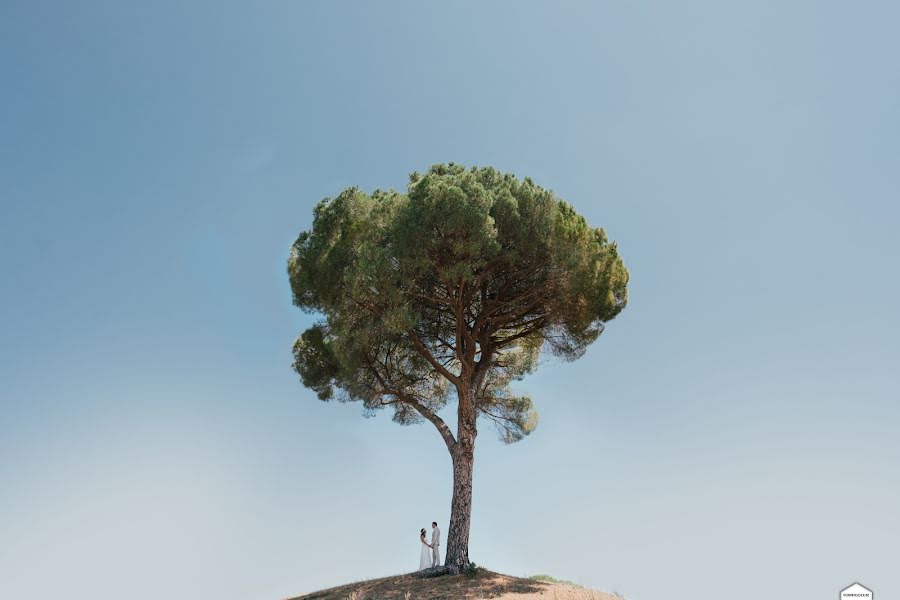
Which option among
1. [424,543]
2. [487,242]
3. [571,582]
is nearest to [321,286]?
[487,242]

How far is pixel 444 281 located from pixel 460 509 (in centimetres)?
579

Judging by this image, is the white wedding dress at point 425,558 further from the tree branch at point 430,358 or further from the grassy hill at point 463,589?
the tree branch at point 430,358

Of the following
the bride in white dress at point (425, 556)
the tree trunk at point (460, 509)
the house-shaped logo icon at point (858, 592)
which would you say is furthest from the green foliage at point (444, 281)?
the house-shaped logo icon at point (858, 592)

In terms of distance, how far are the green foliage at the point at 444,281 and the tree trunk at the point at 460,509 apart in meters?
1.63

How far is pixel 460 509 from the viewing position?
16.2 metres

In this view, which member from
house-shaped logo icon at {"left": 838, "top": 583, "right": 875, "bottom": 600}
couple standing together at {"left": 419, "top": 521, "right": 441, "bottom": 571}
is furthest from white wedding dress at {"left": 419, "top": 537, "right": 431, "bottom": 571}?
house-shaped logo icon at {"left": 838, "top": 583, "right": 875, "bottom": 600}

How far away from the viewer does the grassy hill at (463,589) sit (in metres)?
13.7

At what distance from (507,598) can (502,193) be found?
957 centimetres

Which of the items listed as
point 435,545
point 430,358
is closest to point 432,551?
point 435,545

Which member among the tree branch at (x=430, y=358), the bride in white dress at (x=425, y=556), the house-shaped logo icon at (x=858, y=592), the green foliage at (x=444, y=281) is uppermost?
the green foliage at (x=444, y=281)

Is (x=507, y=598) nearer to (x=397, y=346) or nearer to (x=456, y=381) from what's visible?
(x=456, y=381)

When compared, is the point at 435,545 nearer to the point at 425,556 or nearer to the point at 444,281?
the point at 425,556

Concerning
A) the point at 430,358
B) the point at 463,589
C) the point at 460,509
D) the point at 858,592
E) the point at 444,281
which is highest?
the point at 444,281

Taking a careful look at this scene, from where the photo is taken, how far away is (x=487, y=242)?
614 inches
